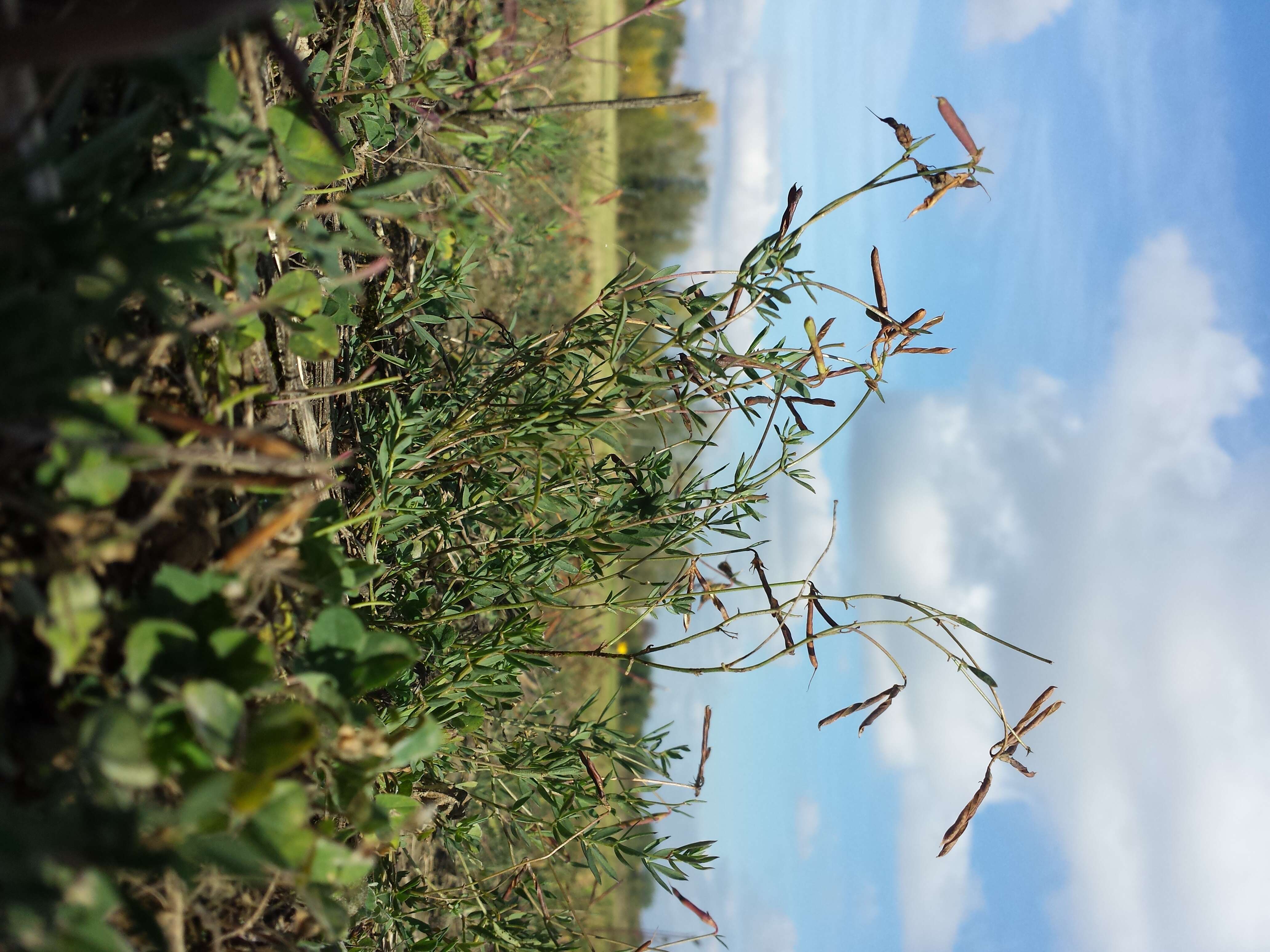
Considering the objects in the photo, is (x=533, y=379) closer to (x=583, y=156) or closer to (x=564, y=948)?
(x=564, y=948)

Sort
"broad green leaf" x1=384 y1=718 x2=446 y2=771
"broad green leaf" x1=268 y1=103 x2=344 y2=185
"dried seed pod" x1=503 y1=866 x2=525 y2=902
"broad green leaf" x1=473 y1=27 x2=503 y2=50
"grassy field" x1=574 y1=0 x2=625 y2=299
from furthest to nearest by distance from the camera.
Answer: "grassy field" x1=574 y1=0 x2=625 y2=299
"broad green leaf" x1=473 y1=27 x2=503 y2=50
"dried seed pod" x1=503 y1=866 x2=525 y2=902
"broad green leaf" x1=268 y1=103 x2=344 y2=185
"broad green leaf" x1=384 y1=718 x2=446 y2=771

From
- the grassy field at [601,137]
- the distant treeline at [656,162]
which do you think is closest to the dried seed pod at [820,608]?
the grassy field at [601,137]

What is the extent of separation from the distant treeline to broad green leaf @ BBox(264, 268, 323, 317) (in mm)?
14666

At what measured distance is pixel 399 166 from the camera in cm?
191

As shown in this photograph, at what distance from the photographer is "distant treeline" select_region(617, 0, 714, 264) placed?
15.9 m

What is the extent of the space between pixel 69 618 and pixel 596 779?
1049 millimetres

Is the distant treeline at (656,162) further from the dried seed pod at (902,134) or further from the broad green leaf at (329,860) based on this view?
the broad green leaf at (329,860)

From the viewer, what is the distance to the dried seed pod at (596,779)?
1.47m

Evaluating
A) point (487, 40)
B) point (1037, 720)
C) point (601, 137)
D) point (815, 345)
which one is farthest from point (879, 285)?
point (601, 137)

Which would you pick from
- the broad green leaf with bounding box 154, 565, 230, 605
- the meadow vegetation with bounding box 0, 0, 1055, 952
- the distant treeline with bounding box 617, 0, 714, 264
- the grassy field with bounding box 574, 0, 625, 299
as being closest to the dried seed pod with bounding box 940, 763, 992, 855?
the meadow vegetation with bounding box 0, 0, 1055, 952

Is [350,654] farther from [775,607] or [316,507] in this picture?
[775,607]

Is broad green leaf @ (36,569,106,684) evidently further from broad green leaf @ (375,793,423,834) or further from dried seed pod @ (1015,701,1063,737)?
dried seed pod @ (1015,701,1063,737)

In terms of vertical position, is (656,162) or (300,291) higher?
(656,162)

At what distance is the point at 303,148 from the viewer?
3.18ft
